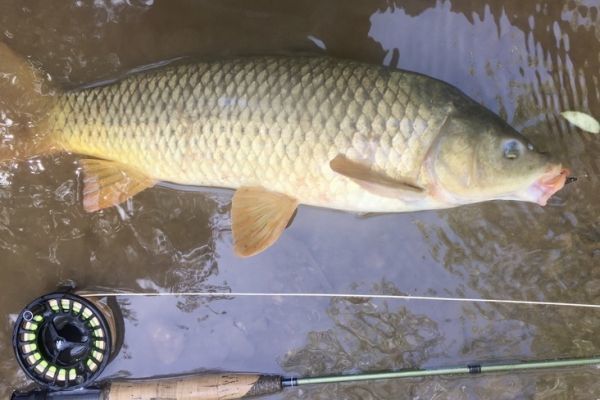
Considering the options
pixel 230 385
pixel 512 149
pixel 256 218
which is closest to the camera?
pixel 512 149

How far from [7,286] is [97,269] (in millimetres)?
353

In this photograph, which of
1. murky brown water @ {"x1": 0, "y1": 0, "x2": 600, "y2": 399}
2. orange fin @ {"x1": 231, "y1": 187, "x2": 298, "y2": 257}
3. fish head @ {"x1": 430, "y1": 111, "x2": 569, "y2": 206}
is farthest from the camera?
murky brown water @ {"x1": 0, "y1": 0, "x2": 600, "y2": 399}

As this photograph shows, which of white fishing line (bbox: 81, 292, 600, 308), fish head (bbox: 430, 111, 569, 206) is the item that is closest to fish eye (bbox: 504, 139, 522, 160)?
fish head (bbox: 430, 111, 569, 206)

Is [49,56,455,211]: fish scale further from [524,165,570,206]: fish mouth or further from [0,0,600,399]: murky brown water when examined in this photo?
[524,165,570,206]: fish mouth

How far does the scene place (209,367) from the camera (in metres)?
1.97

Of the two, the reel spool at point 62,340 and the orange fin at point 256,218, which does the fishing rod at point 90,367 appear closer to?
the reel spool at point 62,340

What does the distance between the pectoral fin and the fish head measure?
3.5 inches

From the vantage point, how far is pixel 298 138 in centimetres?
161

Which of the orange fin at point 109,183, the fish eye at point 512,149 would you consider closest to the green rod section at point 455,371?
the fish eye at point 512,149

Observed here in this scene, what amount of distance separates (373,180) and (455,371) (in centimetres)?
79

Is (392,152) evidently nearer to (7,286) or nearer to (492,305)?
(492,305)

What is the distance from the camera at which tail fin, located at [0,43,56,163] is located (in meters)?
1.80

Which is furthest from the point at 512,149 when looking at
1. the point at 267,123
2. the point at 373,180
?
the point at 267,123

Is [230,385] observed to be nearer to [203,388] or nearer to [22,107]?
[203,388]
